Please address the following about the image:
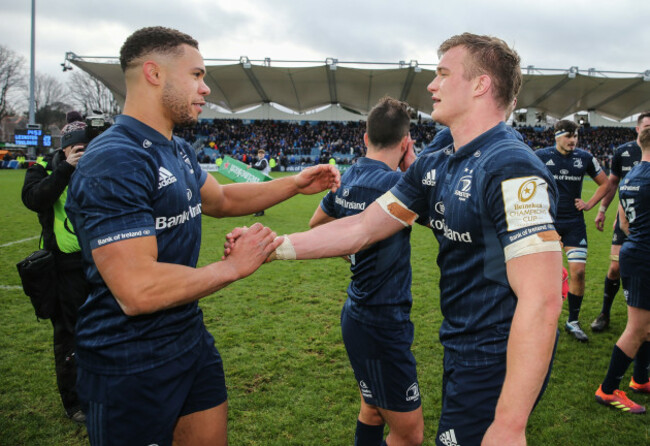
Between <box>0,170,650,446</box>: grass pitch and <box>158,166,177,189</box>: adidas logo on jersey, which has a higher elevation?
<box>158,166,177,189</box>: adidas logo on jersey

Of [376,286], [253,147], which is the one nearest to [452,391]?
[376,286]

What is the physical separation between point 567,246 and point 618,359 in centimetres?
248

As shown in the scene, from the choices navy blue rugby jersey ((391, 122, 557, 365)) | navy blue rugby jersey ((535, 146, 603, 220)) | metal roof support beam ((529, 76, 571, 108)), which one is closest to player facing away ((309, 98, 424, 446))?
navy blue rugby jersey ((391, 122, 557, 365))

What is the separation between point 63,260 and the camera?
3.77 metres

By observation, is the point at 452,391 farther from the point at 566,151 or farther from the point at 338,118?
the point at 338,118

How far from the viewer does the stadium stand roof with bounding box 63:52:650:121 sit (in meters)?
38.5

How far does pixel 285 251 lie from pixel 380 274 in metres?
0.70

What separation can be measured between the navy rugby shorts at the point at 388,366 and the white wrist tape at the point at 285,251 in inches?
28.8

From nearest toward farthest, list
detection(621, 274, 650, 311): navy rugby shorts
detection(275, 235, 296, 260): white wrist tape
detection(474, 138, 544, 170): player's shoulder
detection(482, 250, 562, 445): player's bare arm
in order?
detection(482, 250, 562, 445): player's bare arm < detection(474, 138, 544, 170): player's shoulder < detection(275, 235, 296, 260): white wrist tape < detection(621, 274, 650, 311): navy rugby shorts

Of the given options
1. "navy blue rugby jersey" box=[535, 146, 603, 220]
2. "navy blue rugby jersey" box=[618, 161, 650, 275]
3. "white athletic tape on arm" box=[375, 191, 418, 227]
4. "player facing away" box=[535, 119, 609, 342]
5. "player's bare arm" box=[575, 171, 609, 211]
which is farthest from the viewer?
"navy blue rugby jersey" box=[535, 146, 603, 220]

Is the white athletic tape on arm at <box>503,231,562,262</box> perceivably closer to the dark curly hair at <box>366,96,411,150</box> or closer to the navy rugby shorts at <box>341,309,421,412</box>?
the navy rugby shorts at <box>341,309,421,412</box>

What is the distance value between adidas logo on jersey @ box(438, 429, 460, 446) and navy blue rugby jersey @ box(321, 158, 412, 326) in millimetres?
926

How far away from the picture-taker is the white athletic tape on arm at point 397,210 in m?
2.31

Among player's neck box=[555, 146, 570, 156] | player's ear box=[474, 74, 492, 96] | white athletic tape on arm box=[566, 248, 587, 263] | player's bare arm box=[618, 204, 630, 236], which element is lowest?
white athletic tape on arm box=[566, 248, 587, 263]
